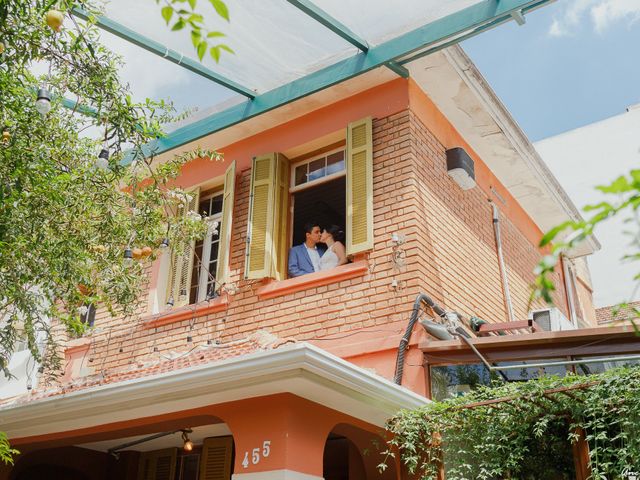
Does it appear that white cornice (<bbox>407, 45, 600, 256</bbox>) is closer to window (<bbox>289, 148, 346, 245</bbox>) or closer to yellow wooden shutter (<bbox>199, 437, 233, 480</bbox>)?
window (<bbox>289, 148, 346, 245</bbox>)

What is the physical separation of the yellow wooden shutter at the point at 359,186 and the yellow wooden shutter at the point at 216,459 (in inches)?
105

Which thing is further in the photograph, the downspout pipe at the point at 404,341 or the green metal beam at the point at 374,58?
the green metal beam at the point at 374,58

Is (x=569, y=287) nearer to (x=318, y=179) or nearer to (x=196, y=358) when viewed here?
(x=318, y=179)

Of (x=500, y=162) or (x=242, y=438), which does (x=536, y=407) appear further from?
(x=500, y=162)

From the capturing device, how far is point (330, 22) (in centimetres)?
721

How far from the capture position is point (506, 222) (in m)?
10.4

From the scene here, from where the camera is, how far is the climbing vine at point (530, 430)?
16.6 feet

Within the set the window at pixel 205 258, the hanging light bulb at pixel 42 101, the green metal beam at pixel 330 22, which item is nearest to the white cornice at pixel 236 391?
the hanging light bulb at pixel 42 101

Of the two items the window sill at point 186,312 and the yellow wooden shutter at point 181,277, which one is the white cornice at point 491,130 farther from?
the window sill at point 186,312

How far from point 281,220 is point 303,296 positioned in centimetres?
118

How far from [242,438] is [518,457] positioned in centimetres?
216

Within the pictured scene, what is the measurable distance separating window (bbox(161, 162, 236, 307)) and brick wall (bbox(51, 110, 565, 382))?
129 mm

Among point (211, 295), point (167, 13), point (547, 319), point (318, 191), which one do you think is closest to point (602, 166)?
point (318, 191)

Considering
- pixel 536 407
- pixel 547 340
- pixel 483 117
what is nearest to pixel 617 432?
pixel 536 407
